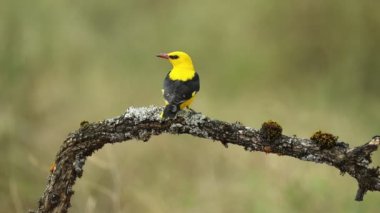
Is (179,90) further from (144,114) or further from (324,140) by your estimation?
(324,140)

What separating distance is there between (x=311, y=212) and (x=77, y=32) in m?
3.19

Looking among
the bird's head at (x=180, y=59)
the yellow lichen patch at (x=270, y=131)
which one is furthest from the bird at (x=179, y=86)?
the yellow lichen patch at (x=270, y=131)

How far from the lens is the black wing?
3.84 metres

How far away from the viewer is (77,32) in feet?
26.5

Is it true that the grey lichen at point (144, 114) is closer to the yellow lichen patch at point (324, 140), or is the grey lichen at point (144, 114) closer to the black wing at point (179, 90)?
the black wing at point (179, 90)

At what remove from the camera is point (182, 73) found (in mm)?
4027

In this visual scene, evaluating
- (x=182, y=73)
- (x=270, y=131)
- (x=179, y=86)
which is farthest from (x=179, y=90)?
(x=270, y=131)

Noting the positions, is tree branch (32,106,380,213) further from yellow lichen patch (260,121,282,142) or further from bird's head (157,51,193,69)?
bird's head (157,51,193,69)

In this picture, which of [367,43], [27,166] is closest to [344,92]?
[367,43]

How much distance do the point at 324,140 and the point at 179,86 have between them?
2.64ft

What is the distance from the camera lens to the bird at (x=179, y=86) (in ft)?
12.3

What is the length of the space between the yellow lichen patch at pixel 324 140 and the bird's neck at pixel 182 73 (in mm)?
780

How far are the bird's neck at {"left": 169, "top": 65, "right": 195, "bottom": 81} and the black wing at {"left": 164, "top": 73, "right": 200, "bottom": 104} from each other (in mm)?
21

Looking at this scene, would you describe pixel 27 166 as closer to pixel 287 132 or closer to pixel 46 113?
pixel 46 113
